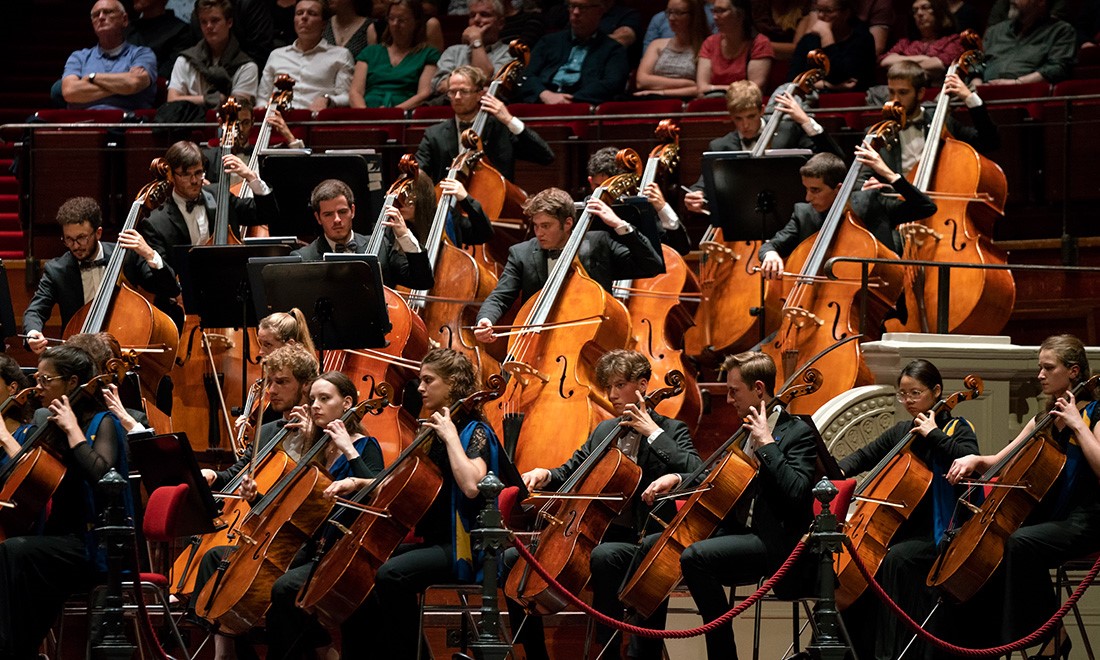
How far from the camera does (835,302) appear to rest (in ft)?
24.2

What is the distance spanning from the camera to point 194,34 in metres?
10.5

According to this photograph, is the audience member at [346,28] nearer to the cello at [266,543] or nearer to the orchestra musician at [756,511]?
the cello at [266,543]

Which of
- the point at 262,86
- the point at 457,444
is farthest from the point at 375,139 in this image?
the point at 457,444

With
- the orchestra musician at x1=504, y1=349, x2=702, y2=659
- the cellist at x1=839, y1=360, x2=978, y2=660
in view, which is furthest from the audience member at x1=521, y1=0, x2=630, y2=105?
the cellist at x1=839, y1=360, x2=978, y2=660

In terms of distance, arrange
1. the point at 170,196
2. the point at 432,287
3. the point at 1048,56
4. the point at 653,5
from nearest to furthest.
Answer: the point at 432,287, the point at 170,196, the point at 1048,56, the point at 653,5

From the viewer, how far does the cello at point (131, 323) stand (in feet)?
24.3

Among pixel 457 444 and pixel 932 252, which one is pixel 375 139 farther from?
pixel 457 444

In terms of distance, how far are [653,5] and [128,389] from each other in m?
5.50

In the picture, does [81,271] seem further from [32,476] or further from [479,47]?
[479,47]

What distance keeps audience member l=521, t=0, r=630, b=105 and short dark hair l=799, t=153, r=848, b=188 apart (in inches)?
100

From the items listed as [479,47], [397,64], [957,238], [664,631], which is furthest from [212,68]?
[664,631]

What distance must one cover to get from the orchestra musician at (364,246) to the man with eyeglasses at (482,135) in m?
1.05

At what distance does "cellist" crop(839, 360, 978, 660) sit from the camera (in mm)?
6020

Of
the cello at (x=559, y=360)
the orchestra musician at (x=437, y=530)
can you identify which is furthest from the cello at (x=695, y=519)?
the cello at (x=559, y=360)
